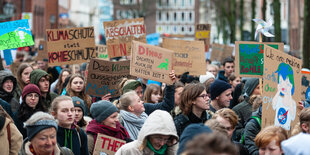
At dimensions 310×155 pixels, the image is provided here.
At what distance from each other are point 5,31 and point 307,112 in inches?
289

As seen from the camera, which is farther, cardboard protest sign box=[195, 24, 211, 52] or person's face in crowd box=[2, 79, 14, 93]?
cardboard protest sign box=[195, 24, 211, 52]

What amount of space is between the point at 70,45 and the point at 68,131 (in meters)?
5.78

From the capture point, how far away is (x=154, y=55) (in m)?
9.08

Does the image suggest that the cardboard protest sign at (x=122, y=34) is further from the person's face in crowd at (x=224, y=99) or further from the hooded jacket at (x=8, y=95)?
the person's face in crowd at (x=224, y=99)

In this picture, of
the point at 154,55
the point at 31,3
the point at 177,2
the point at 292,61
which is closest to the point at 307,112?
the point at 292,61

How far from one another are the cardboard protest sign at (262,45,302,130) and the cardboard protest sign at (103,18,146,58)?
580cm

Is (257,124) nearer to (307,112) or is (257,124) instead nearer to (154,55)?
(307,112)

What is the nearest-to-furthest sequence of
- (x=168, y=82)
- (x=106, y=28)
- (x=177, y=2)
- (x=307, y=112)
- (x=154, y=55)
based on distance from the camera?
1. (x=307, y=112)
2. (x=168, y=82)
3. (x=154, y=55)
4. (x=106, y=28)
5. (x=177, y=2)

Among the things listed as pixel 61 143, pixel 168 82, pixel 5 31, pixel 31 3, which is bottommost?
pixel 61 143

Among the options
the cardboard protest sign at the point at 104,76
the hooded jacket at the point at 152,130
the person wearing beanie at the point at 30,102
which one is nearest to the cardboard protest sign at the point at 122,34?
the cardboard protest sign at the point at 104,76

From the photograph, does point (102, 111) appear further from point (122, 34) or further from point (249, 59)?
point (122, 34)

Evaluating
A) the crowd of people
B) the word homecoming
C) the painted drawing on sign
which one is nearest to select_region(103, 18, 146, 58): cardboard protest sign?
the word homecoming

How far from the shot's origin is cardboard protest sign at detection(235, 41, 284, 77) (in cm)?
988

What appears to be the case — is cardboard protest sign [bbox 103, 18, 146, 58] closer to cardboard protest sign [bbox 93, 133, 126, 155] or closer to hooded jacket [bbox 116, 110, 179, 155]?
cardboard protest sign [bbox 93, 133, 126, 155]
